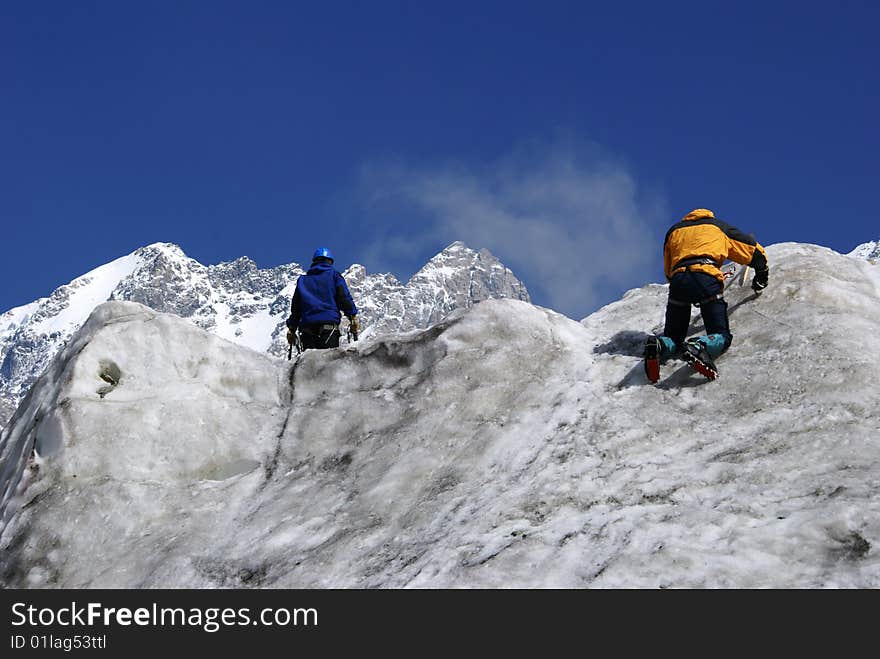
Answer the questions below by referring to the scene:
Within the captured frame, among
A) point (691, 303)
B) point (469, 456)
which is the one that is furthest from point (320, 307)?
point (691, 303)

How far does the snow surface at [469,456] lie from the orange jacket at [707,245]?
0.58 m

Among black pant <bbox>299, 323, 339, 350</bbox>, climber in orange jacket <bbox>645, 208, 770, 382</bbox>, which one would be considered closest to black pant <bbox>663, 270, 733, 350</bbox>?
climber in orange jacket <bbox>645, 208, 770, 382</bbox>

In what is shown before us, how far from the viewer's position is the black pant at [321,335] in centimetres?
1542

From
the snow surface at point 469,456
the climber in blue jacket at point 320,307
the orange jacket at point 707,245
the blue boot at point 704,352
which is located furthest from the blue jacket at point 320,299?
the blue boot at point 704,352

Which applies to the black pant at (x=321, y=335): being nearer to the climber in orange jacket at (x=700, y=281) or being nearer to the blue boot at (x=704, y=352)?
the climber in orange jacket at (x=700, y=281)

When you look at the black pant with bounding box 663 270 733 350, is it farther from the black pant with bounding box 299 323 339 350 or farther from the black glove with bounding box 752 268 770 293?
the black pant with bounding box 299 323 339 350

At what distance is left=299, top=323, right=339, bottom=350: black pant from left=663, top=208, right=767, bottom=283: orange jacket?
5.88m

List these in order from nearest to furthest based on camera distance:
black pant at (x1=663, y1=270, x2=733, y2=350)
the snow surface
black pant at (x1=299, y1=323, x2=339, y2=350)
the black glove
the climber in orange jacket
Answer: the snow surface → the climber in orange jacket → black pant at (x1=663, y1=270, x2=733, y2=350) → the black glove → black pant at (x1=299, y1=323, x2=339, y2=350)

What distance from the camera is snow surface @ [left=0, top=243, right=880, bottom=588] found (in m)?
7.54

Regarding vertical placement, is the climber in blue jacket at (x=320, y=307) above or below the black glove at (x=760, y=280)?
above

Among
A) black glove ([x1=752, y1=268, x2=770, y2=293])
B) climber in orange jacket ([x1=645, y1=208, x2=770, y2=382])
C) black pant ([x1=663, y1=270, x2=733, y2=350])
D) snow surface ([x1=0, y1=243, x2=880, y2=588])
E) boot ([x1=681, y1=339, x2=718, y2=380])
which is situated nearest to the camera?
snow surface ([x1=0, y1=243, x2=880, y2=588])

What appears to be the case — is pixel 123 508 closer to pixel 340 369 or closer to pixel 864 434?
pixel 340 369
